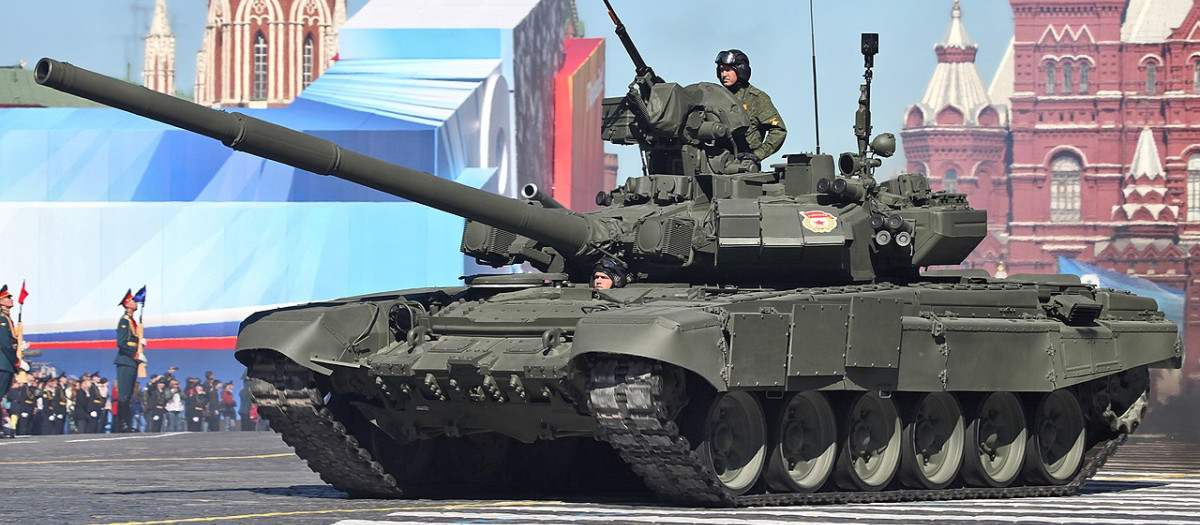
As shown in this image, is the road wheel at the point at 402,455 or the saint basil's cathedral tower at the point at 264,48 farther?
the saint basil's cathedral tower at the point at 264,48

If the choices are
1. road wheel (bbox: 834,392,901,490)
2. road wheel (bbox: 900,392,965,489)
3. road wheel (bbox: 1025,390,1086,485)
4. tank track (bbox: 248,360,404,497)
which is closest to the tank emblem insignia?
road wheel (bbox: 834,392,901,490)

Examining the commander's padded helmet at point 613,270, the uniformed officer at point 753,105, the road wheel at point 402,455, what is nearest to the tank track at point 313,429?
the road wheel at point 402,455

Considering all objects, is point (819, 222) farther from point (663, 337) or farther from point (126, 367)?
point (126, 367)

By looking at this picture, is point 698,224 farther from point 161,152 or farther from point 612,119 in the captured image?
point 161,152

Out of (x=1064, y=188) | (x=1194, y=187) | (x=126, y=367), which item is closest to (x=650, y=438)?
(x=126, y=367)

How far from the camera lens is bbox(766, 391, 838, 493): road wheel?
→ 19188 mm

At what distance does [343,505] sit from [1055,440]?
757 cm

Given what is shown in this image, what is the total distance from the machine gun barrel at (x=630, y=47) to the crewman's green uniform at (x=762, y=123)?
1.16 metres

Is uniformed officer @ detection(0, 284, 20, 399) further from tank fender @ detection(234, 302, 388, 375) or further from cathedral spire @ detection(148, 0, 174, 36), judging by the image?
cathedral spire @ detection(148, 0, 174, 36)

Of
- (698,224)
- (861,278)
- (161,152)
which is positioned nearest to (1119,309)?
(861,278)

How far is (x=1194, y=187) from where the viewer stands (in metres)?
126

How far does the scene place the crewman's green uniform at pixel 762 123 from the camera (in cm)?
2244

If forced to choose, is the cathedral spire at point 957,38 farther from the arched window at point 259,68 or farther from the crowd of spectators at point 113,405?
the crowd of spectators at point 113,405

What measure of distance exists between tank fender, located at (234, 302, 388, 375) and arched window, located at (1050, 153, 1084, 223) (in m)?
120
